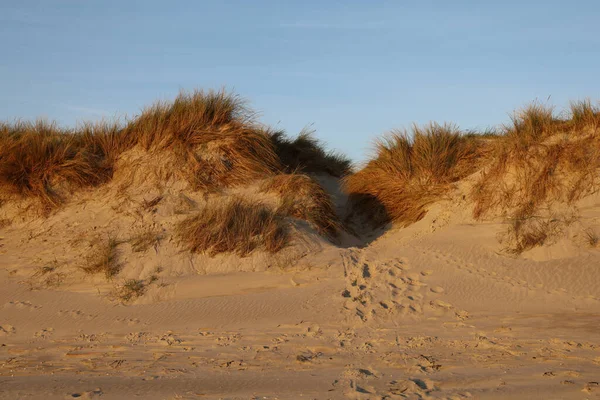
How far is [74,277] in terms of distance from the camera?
8.01m

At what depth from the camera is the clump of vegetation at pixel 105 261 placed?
26.0 ft

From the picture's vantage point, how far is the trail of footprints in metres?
6.79

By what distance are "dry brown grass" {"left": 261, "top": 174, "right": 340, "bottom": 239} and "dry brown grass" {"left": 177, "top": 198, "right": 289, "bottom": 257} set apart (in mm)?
565

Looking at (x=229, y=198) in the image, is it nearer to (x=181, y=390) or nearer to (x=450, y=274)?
(x=450, y=274)

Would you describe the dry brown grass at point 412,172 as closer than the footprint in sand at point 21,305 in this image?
No

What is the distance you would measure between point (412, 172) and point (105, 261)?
16.9 ft

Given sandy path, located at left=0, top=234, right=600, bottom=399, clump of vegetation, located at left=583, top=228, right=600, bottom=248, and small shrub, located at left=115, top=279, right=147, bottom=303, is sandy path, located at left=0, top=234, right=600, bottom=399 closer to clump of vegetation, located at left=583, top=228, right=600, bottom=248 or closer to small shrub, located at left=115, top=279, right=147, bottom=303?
small shrub, located at left=115, top=279, right=147, bottom=303

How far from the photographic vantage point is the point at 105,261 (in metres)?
7.97

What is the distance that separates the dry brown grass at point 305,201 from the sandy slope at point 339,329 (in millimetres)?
825

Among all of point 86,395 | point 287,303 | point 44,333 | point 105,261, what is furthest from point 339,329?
point 105,261

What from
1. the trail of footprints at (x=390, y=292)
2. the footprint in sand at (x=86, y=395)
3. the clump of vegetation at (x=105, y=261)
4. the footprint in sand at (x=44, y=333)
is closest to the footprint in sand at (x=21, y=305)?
the footprint in sand at (x=44, y=333)

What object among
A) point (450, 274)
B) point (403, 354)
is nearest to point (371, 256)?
point (450, 274)

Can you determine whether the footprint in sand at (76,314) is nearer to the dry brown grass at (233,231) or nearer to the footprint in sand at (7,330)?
the footprint in sand at (7,330)

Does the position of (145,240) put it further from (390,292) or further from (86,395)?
(86,395)
